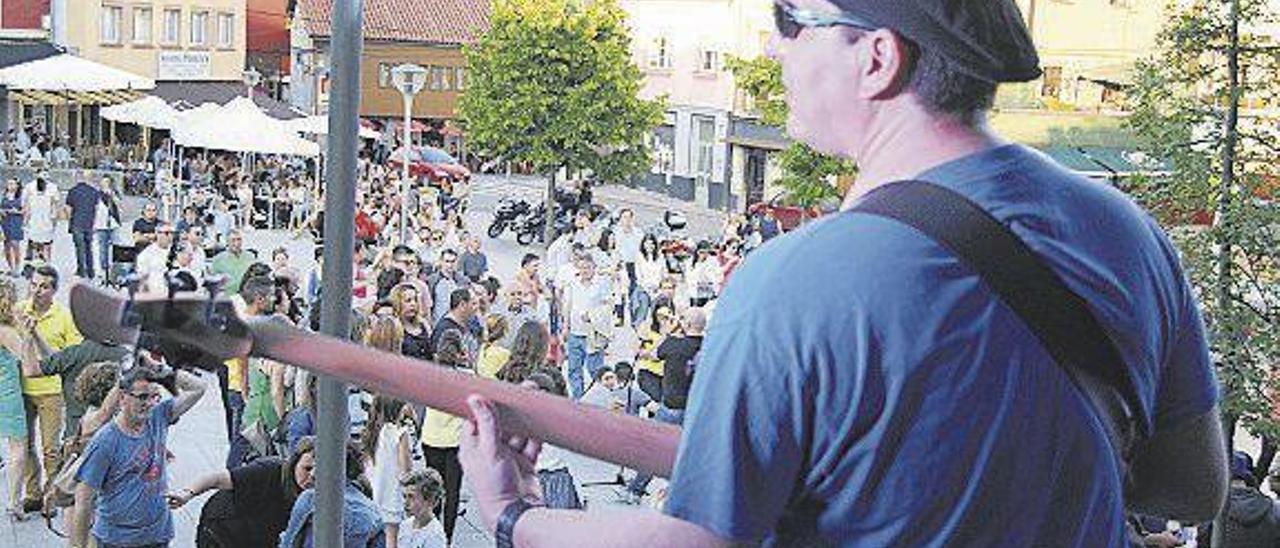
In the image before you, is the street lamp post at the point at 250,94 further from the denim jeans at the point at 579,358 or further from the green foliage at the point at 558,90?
the denim jeans at the point at 579,358

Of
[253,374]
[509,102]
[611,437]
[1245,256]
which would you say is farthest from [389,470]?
[509,102]

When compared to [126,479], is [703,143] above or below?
below

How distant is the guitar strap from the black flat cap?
0.45 feet

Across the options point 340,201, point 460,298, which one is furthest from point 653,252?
point 340,201

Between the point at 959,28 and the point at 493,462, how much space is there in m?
0.68

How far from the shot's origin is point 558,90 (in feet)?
129

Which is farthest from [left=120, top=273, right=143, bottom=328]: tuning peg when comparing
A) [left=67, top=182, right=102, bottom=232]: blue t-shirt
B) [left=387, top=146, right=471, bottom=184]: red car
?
[left=387, top=146, right=471, bottom=184]: red car

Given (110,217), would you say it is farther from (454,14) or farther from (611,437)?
(454,14)

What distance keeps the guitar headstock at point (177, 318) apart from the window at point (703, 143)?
161 ft

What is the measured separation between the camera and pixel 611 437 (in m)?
1.98

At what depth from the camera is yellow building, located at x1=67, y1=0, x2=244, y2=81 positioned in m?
46.3

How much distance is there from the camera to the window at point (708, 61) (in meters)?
50.2

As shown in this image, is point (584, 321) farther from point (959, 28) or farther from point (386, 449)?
point (959, 28)

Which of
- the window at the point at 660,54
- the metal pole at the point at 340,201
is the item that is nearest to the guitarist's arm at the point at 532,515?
the metal pole at the point at 340,201
